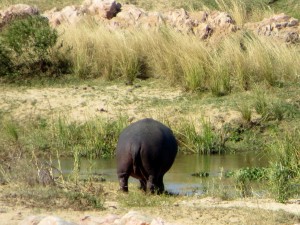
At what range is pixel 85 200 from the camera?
8852 mm

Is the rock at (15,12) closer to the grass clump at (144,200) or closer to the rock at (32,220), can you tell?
the grass clump at (144,200)

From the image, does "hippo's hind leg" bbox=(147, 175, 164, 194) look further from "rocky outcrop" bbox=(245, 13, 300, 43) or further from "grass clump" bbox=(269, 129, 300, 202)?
"rocky outcrop" bbox=(245, 13, 300, 43)

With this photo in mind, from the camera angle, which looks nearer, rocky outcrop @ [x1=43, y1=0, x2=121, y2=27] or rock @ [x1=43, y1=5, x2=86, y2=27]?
rock @ [x1=43, y1=5, x2=86, y2=27]

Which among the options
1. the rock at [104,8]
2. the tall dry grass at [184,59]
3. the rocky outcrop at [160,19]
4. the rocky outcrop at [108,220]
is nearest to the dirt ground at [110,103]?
the tall dry grass at [184,59]

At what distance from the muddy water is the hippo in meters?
0.83

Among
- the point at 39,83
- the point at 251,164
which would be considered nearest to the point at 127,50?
the point at 39,83

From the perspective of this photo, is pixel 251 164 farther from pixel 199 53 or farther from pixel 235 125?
pixel 199 53

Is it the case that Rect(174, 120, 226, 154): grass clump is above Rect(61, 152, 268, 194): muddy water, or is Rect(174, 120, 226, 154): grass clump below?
above

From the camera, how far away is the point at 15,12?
76.3ft

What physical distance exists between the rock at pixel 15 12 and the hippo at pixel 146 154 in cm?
1171

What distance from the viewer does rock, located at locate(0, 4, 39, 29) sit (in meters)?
22.6

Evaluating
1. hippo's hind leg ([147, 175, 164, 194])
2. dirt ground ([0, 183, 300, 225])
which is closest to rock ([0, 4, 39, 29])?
hippo's hind leg ([147, 175, 164, 194])

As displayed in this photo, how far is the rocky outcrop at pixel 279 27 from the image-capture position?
22281 mm

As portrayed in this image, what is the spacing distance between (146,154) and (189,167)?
2.97 m
